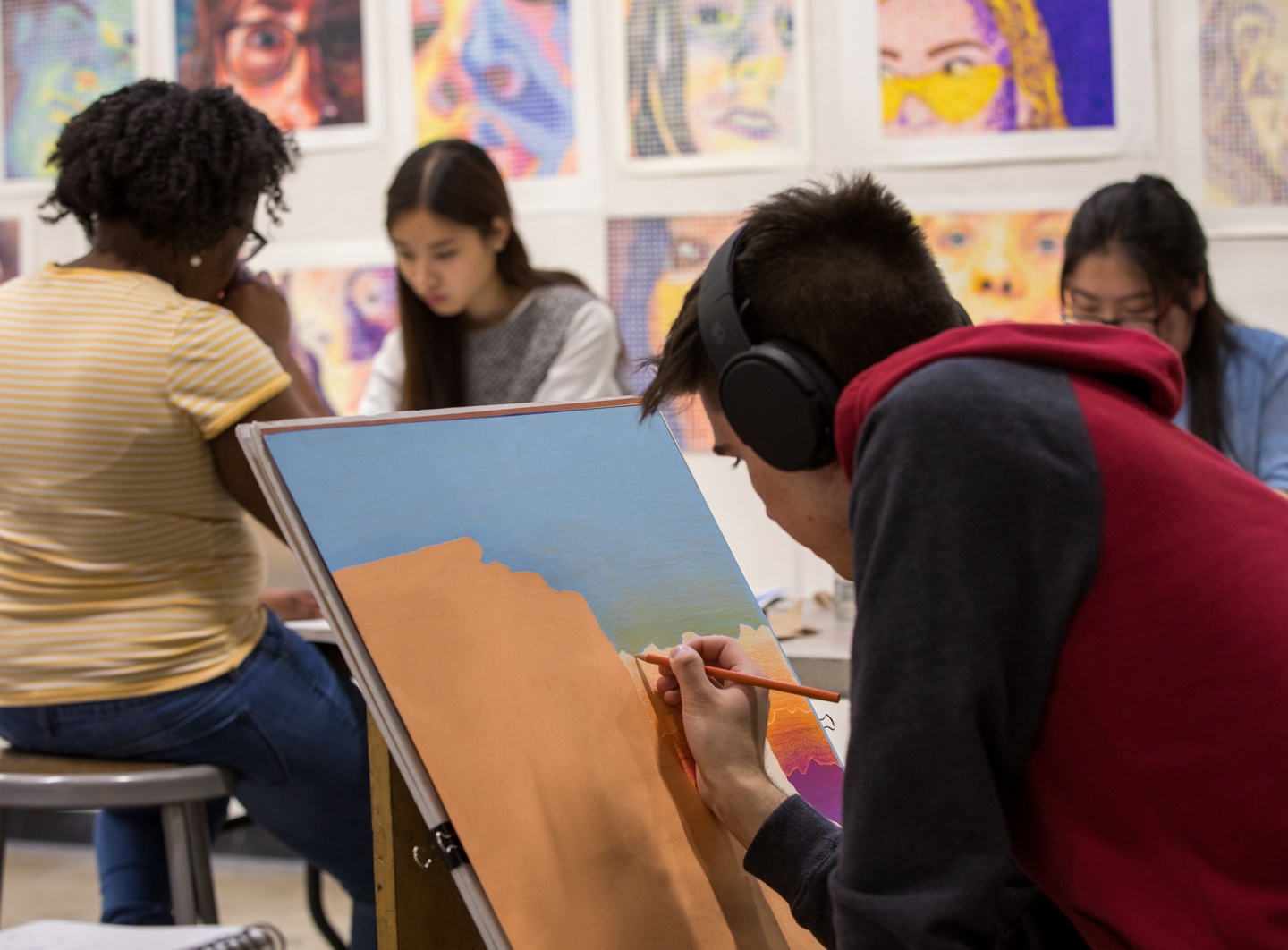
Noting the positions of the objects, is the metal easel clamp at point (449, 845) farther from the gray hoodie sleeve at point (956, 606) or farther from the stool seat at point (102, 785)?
the stool seat at point (102, 785)

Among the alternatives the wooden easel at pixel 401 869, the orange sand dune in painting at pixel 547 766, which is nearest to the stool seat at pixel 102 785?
the wooden easel at pixel 401 869

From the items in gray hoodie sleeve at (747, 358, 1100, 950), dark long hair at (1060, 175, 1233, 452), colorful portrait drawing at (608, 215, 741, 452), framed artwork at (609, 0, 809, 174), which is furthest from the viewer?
colorful portrait drawing at (608, 215, 741, 452)

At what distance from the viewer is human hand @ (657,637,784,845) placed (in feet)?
2.75

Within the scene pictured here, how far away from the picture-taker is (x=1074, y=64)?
239 cm

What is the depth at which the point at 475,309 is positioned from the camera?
2.29 metres

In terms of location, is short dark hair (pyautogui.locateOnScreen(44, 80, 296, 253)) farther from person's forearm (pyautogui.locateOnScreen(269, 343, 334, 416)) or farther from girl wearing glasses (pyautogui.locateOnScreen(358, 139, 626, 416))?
girl wearing glasses (pyautogui.locateOnScreen(358, 139, 626, 416))

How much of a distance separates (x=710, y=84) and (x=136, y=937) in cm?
215

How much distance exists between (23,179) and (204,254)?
2.03 metres

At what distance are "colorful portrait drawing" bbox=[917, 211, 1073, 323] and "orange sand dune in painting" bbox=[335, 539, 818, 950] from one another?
181cm

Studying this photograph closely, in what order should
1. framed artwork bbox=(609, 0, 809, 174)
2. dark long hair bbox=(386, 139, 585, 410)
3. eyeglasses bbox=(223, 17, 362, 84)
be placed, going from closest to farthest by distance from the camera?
dark long hair bbox=(386, 139, 585, 410), framed artwork bbox=(609, 0, 809, 174), eyeglasses bbox=(223, 17, 362, 84)

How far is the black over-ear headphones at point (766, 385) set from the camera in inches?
25.5

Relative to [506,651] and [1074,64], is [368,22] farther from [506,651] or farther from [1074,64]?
[506,651]

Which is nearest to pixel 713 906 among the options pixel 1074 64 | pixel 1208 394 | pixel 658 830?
pixel 658 830

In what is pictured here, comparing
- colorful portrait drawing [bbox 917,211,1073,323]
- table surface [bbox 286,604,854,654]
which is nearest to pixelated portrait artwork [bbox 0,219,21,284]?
table surface [bbox 286,604,854,654]
